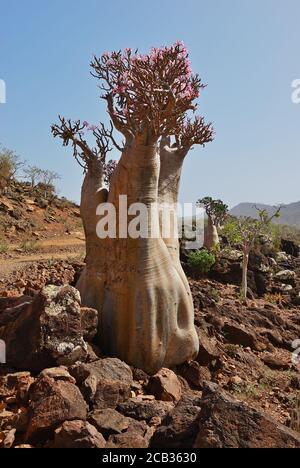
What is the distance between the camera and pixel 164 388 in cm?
384

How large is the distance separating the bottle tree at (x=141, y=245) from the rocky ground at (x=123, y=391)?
1.12 ft

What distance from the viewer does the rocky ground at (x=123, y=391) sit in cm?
257

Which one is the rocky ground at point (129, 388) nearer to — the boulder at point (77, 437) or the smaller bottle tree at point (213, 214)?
the boulder at point (77, 437)

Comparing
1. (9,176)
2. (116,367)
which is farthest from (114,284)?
(9,176)

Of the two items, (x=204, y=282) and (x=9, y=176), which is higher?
(x=9, y=176)

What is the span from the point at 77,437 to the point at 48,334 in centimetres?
127

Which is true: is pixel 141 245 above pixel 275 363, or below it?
above

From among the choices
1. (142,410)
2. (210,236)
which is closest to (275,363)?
(142,410)

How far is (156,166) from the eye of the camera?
Answer: 14.9ft

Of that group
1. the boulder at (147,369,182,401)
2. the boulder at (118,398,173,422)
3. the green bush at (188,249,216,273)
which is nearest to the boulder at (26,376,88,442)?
the boulder at (118,398,173,422)

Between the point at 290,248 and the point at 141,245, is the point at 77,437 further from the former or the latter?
the point at 290,248

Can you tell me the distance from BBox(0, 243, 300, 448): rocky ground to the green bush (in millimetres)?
4692
